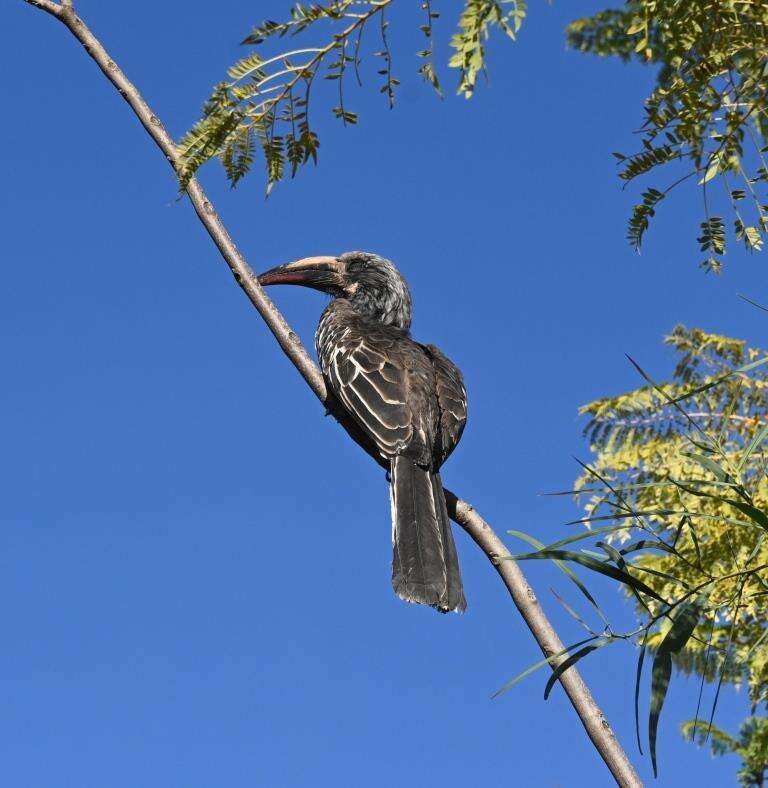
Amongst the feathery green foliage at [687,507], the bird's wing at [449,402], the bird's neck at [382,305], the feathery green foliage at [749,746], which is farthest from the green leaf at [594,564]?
the feathery green foliage at [749,746]

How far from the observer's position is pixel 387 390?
4.91m

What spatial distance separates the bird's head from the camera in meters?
6.39

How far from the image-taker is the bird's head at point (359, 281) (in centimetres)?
639

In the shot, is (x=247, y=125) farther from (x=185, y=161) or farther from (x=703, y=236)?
(x=703, y=236)

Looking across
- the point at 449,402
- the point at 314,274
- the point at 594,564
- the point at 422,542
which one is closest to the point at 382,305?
the point at 314,274

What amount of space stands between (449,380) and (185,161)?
9.14ft

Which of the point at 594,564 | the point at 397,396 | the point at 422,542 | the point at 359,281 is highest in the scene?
the point at 359,281

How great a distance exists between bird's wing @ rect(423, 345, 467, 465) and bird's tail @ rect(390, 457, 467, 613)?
1.40 feet

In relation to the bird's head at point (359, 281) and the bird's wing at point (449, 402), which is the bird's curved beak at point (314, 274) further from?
the bird's wing at point (449, 402)

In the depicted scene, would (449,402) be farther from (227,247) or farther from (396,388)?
(227,247)

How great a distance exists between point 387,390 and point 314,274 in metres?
1.88

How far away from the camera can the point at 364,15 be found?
290 cm

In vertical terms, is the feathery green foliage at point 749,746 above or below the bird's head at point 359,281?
below

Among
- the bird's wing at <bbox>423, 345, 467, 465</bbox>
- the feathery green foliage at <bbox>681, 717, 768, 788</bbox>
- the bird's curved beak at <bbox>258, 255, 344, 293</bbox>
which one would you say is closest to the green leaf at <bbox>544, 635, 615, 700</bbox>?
the bird's wing at <bbox>423, 345, 467, 465</bbox>
